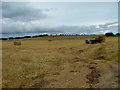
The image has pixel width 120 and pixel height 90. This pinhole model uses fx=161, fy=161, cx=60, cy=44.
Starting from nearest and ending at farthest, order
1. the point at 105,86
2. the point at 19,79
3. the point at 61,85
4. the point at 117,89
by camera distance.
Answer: the point at 117,89 → the point at 105,86 → the point at 61,85 → the point at 19,79

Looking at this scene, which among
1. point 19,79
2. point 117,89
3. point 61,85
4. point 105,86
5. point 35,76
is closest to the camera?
point 117,89

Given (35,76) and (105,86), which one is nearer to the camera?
(105,86)

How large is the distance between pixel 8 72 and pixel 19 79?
1.71 m

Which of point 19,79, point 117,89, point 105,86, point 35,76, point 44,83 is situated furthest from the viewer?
point 35,76

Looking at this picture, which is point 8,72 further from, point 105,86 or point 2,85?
point 105,86

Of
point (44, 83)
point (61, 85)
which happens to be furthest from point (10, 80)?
point (61, 85)

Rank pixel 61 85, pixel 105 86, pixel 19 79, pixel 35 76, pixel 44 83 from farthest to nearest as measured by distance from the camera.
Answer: pixel 35 76 < pixel 19 79 < pixel 44 83 < pixel 61 85 < pixel 105 86

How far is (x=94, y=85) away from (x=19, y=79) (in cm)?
417

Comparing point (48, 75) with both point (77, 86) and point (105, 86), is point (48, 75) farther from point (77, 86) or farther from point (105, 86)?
point (105, 86)

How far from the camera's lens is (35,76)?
984 centimetres

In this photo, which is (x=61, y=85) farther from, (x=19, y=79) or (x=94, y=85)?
(x=19, y=79)

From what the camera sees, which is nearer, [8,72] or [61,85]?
[61,85]

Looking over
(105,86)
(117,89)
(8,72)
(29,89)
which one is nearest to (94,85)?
(105,86)

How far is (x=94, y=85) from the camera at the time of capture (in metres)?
7.71
